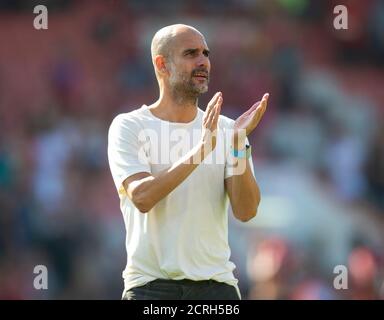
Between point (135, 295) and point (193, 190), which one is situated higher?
point (193, 190)

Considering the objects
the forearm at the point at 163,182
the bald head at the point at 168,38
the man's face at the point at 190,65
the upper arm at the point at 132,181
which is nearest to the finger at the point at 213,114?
the forearm at the point at 163,182

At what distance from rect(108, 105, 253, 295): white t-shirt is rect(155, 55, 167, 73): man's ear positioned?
0.28 m

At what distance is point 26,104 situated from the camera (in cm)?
1686

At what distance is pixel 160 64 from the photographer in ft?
23.0

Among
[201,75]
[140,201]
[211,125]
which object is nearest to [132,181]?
[140,201]

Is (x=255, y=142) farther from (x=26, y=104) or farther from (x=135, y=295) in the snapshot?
(x=135, y=295)

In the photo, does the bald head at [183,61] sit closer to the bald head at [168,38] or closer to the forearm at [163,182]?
the bald head at [168,38]

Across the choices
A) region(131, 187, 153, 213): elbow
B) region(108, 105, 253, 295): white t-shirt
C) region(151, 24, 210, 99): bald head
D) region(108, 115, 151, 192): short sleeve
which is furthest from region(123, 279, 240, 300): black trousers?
region(151, 24, 210, 99): bald head

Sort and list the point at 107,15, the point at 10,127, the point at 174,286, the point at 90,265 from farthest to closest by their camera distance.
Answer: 1. the point at 107,15
2. the point at 10,127
3. the point at 90,265
4. the point at 174,286

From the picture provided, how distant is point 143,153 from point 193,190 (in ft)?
1.15

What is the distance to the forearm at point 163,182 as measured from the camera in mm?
6406

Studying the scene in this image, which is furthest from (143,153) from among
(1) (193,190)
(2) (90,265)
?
(2) (90,265)

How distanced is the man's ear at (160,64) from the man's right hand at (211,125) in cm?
57

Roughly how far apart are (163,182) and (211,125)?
386 mm
